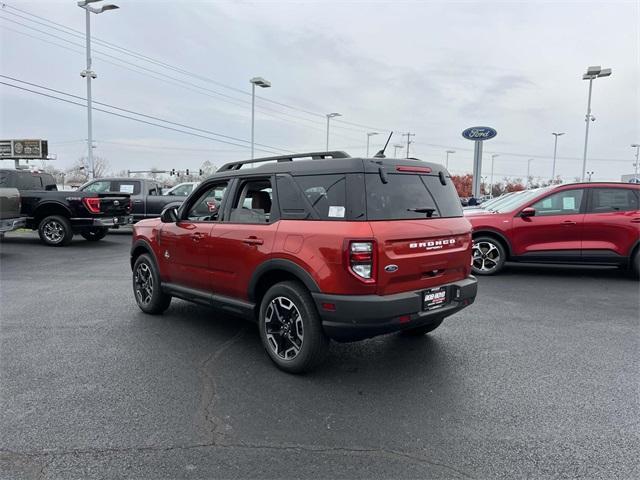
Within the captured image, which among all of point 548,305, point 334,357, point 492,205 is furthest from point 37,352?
point 492,205

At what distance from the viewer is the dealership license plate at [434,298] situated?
12.6ft

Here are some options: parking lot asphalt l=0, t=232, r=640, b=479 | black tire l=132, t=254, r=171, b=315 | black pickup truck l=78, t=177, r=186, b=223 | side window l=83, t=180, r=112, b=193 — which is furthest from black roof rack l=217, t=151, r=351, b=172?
side window l=83, t=180, r=112, b=193

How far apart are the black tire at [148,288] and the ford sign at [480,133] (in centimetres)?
2206

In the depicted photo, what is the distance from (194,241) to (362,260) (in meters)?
2.28

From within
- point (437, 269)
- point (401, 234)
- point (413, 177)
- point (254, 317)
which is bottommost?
point (254, 317)

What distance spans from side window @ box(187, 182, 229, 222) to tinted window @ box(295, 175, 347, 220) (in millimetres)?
1272

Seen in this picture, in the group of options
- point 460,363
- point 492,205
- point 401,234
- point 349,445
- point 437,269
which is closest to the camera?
point 349,445

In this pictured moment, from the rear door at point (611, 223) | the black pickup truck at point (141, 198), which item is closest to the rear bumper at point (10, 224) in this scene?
the black pickup truck at point (141, 198)

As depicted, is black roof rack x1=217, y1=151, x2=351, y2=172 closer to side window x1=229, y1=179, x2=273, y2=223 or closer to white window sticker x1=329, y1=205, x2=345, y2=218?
side window x1=229, y1=179, x2=273, y2=223

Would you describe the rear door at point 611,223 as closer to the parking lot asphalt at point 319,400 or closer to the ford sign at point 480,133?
the parking lot asphalt at point 319,400

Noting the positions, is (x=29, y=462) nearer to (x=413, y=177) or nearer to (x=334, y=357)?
(x=334, y=357)

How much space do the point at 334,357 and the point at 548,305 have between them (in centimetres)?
370

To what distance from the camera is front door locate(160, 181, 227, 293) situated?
4.87 metres

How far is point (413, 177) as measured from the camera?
13.4 ft
